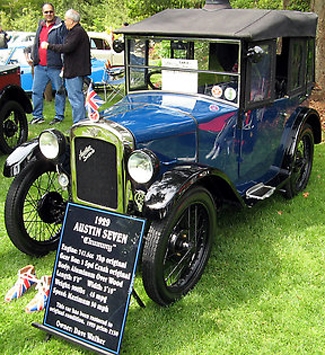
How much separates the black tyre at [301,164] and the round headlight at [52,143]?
240cm

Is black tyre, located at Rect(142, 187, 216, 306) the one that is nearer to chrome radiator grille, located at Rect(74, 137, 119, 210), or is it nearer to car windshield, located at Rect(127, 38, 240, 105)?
chrome radiator grille, located at Rect(74, 137, 119, 210)

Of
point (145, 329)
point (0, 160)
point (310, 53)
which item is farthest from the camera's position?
point (0, 160)

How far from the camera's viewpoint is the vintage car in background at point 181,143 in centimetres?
312

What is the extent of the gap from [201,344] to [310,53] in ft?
11.5

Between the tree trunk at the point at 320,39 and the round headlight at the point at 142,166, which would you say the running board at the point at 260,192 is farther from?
the tree trunk at the point at 320,39

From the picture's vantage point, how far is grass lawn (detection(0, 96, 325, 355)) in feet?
9.24

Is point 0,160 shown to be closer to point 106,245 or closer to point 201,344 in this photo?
point 106,245

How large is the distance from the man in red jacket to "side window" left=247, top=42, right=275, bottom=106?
3.54 metres

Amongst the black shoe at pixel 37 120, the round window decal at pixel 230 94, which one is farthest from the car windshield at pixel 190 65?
the black shoe at pixel 37 120

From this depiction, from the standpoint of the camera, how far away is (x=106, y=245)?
9.27 ft

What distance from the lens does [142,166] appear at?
2973mm

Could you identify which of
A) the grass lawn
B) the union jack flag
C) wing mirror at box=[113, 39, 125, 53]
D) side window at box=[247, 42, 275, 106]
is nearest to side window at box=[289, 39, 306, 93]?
side window at box=[247, 42, 275, 106]

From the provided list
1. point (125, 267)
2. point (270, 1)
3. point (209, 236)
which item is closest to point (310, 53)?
point (209, 236)

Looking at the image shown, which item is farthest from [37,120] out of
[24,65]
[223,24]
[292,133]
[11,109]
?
[223,24]
